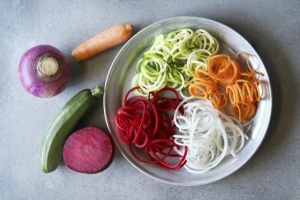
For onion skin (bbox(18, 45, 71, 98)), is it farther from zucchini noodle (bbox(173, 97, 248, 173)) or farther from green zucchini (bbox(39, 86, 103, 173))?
zucchini noodle (bbox(173, 97, 248, 173))

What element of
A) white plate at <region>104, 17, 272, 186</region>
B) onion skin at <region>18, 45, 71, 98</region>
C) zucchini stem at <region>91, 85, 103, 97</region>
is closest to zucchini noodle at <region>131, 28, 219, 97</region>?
white plate at <region>104, 17, 272, 186</region>

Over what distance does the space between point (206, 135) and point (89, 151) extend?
42cm

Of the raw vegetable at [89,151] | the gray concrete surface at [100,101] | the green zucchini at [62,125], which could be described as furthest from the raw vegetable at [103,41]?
the raw vegetable at [89,151]

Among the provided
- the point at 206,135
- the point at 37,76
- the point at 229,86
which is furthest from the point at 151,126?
the point at 37,76

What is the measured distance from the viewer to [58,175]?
168cm

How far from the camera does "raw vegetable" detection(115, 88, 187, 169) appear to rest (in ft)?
5.00

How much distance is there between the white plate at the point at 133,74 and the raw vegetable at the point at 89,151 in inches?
1.7

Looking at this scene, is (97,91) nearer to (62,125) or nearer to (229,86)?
(62,125)

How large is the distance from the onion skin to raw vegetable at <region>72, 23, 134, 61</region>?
7 centimetres

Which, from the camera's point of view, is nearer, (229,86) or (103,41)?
(229,86)

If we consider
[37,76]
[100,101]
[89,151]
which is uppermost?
[37,76]

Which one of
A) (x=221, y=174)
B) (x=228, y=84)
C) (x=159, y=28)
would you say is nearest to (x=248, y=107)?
(x=228, y=84)

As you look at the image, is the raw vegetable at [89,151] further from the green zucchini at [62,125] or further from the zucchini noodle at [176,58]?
the zucchini noodle at [176,58]

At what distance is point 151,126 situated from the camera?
1.54 m
